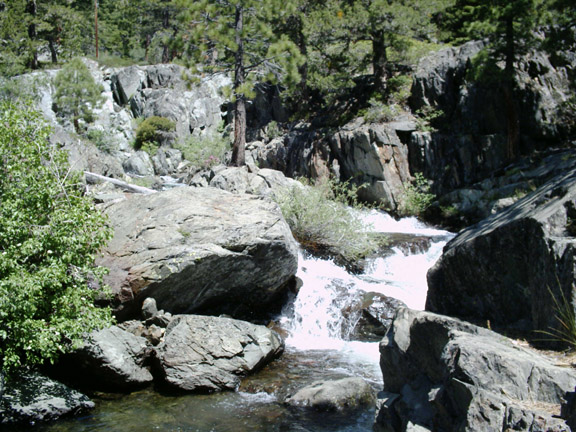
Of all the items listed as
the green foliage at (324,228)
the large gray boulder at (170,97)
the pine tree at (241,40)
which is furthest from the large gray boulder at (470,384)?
the large gray boulder at (170,97)

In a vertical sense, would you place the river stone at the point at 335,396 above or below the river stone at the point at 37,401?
below

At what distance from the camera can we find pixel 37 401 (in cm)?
614

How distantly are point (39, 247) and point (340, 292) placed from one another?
21.4 ft

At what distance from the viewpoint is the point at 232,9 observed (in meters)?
17.1

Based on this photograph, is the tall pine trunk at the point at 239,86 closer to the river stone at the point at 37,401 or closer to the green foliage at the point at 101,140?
the river stone at the point at 37,401

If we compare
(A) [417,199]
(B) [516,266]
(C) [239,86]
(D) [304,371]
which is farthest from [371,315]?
(A) [417,199]

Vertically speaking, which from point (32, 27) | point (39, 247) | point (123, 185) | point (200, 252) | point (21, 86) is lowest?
point (200, 252)

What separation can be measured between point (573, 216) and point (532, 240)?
42 cm

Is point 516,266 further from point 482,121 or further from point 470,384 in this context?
point 482,121

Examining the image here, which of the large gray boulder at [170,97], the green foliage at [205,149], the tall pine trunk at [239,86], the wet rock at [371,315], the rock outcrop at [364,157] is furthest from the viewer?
the large gray boulder at [170,97]

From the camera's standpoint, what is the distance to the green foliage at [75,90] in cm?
2997

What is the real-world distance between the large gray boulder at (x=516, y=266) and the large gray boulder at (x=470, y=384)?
0.80 m

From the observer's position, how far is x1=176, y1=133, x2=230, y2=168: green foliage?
23500 millimetres

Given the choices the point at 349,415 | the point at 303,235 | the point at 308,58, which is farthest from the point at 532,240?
the point at 308,58
